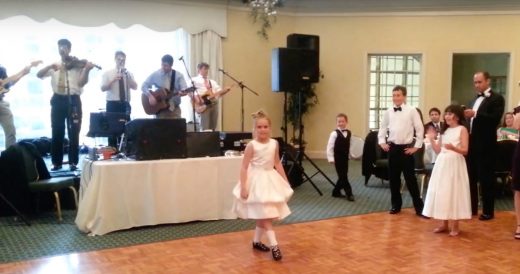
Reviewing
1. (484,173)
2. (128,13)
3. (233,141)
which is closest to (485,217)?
(484,173)

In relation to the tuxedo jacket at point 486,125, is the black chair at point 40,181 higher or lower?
lower

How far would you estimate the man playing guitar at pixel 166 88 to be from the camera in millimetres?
6312

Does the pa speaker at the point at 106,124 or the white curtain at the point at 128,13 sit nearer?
the pa speaker at the point at 106,124

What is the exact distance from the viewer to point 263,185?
3895 millimetres

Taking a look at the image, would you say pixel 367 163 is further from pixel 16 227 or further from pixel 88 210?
pixel 16 227

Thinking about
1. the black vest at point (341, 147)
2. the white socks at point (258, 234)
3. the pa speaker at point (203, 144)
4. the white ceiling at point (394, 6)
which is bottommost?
the white socks at point (258, 234)

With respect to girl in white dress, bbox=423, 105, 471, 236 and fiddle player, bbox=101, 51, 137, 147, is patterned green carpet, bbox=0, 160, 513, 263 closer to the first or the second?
girl in white dress, bbox=423, 105, 471, 236

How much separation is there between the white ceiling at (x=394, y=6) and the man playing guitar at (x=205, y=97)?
327cm

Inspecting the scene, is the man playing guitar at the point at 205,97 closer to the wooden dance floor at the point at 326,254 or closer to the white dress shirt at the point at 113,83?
the white dress shirt at the point at 113,83

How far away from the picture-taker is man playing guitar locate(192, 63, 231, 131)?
22.4 feet

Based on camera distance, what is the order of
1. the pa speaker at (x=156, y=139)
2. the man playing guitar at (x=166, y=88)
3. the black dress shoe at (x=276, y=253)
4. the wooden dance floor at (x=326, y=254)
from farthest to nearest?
the man playing guitar at (x=166, y=88), the pa speaker at (x=156, y=139), the black dress shoe at (x=276, y=253), the wooden dance floor at (x=326, y=254)

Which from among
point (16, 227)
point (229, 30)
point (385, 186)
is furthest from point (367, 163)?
point (16, 227)

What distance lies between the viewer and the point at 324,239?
4492mm

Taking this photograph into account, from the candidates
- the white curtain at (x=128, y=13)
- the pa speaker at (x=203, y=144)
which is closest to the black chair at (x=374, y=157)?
the pa speaker at (x=203, y=144)
